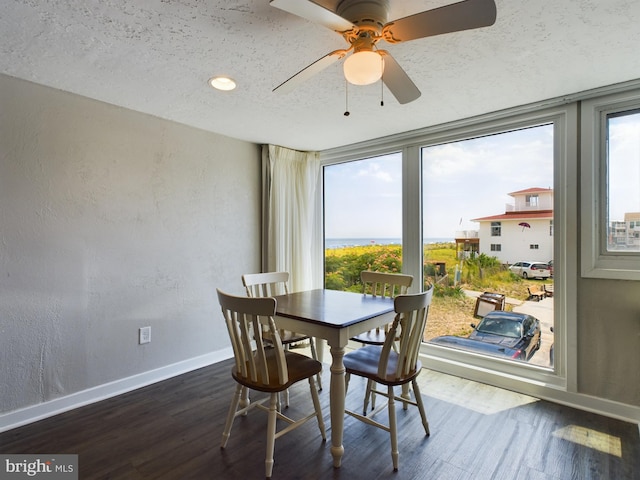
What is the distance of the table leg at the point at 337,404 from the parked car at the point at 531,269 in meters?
1.80

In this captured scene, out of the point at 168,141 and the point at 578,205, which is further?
the point at 168,141

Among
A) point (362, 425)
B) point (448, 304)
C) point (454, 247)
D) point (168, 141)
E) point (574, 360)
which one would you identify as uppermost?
point (168, 141)

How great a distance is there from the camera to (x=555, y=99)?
2410 millimetres

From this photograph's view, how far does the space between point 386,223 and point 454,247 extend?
0.73 meters

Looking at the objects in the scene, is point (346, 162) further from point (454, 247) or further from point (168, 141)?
point (168, 141)

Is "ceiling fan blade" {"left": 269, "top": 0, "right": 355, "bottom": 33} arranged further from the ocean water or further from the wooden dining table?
the ocean water

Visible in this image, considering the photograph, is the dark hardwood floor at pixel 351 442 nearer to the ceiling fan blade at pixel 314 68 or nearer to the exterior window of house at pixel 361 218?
the exterior window of house at pixel 361 218

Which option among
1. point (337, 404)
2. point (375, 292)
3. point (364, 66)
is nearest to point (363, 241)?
point (375, 292)

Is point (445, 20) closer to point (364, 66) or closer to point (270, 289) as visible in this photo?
point (364, 66)

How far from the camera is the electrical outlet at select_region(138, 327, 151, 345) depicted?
2746 mm

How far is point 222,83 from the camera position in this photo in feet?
7.23

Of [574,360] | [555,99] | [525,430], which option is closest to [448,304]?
[574,360]

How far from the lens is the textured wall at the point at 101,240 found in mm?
2160

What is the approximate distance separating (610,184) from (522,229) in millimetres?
618
